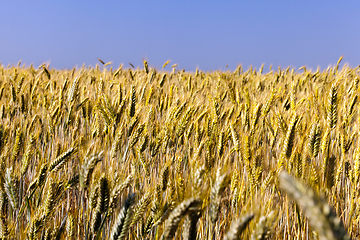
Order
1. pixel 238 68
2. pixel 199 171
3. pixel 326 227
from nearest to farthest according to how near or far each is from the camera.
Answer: pixel 326 227, pixel 199 171, pixel 238 68

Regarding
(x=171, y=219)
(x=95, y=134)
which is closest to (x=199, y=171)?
(x=171, y=219)

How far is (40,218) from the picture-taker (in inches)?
36.9

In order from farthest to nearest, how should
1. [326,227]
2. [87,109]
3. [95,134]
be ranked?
1. [87,109]
2. [95,134]
3. [326,227]

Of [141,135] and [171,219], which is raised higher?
[141,135]

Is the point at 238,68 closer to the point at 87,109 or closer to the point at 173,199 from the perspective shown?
the point at 87,109

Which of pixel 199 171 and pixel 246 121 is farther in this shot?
pixel 246 121

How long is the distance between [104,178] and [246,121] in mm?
956

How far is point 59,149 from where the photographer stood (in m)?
1.34

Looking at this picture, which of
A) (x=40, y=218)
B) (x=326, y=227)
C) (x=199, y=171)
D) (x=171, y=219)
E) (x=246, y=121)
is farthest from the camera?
(x=246, y=121)

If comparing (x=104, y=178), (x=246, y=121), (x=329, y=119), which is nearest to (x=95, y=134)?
(x=246, y=121)

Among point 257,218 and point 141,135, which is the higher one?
point 141,135

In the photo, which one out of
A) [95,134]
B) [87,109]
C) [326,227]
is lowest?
[326,227]

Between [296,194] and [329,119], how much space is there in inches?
45.9

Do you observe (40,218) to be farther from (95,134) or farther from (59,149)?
(95,134)
